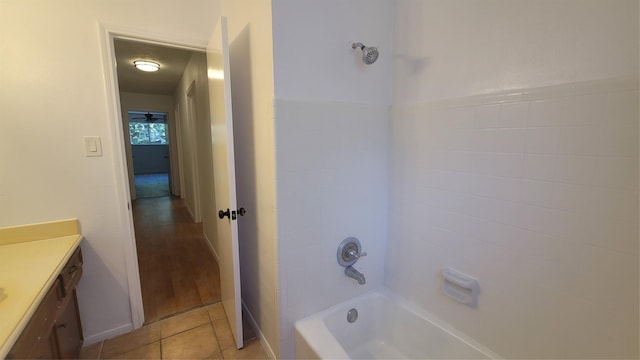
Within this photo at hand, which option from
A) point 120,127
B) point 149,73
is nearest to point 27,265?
point 120,127

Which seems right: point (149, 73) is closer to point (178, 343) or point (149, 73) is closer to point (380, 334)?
point (178, 343)

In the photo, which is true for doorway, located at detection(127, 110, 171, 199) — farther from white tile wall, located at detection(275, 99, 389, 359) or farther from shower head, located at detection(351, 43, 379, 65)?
shower head, located at detection(351, 43, 379, 65)

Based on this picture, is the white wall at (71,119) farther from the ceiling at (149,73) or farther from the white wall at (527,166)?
the white wall at (527,166)

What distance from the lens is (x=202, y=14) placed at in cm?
176

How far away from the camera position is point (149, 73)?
13.0ft

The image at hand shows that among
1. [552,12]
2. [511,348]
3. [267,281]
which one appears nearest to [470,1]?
[552,12]

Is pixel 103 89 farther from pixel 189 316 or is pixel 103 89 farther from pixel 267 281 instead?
pixel 189 316

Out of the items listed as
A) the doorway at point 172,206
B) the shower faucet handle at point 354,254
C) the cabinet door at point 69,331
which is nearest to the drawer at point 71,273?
the cabinet door at point 69,331

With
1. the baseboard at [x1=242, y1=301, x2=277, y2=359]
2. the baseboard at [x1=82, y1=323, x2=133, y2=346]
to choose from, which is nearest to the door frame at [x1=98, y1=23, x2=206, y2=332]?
the baseboard at [x1=82, y1=323, x2=133, y2=346]

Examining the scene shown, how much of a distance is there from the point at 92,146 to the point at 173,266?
163cm

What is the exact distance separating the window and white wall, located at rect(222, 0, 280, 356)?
938 cm

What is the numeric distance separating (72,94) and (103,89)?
15 centimetres

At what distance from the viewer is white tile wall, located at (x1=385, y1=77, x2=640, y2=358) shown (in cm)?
91

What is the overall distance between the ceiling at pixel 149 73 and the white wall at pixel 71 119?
0.47m
